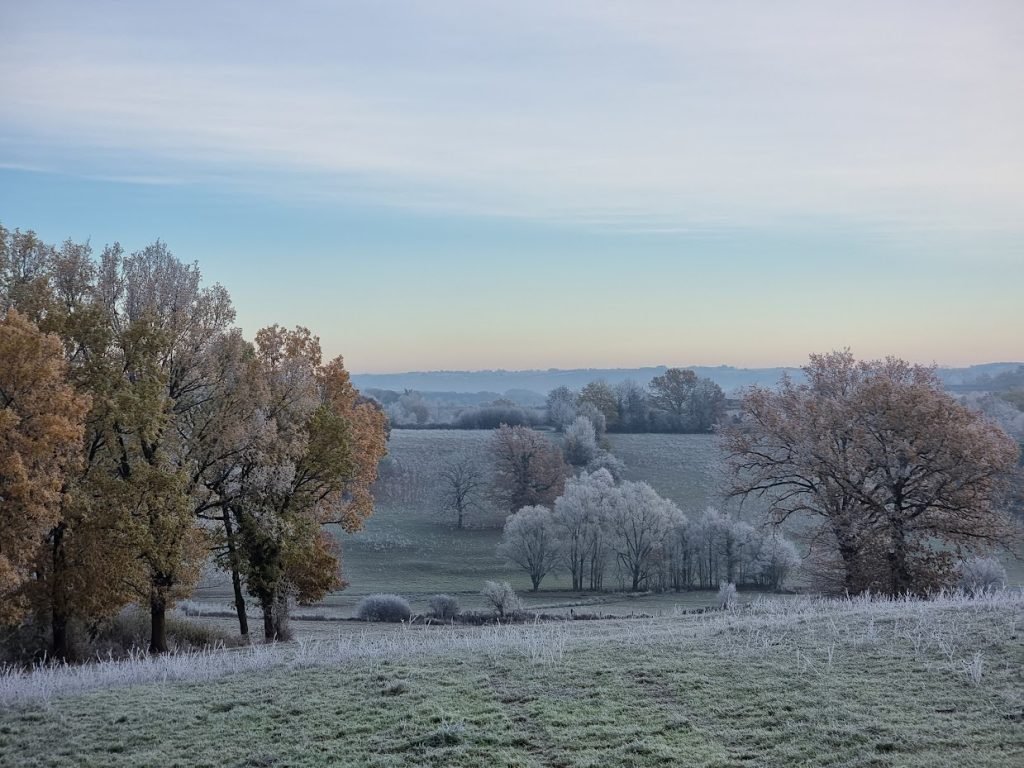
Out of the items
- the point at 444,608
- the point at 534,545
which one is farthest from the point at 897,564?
the point at 534,545

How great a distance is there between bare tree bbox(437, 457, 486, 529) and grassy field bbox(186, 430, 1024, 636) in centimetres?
108

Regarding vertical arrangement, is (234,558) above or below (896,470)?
below

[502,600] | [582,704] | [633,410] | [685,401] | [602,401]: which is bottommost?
[502,600]

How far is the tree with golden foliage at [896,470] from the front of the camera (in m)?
30.4

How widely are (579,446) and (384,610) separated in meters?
56.2

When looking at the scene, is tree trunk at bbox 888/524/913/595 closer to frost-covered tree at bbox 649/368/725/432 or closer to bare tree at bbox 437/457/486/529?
bare tree at bbox 437/457/486/529

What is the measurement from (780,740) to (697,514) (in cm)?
6839

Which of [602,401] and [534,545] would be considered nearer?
[534,545]

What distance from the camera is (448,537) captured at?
247ft

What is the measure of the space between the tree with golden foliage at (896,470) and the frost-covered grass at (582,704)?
51.3 feet

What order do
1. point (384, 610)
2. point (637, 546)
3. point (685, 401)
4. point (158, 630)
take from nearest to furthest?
point (158, 630) → point (384, 610) → point (637, 546) → point (685, 401)

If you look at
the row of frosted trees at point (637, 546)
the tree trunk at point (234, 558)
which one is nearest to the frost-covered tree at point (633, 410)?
the row of frosted trees at point (637, 546)

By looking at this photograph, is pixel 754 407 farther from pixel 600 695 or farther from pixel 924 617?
pixel 600 695

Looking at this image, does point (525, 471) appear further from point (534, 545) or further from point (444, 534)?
point (534, 545)
